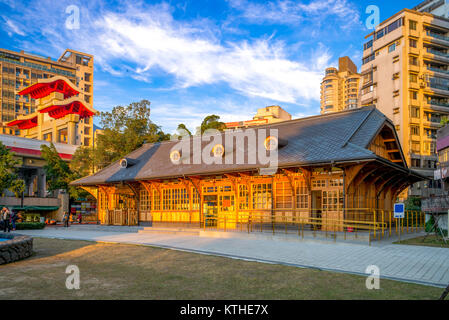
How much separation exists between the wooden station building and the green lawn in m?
6.29

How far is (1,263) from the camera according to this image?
10367mm

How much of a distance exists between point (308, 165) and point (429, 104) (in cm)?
4739

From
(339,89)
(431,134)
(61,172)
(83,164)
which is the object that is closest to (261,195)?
(83,164)

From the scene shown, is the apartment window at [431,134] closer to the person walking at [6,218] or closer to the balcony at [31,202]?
the balcony at [31,202]

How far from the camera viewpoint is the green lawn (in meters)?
6.82

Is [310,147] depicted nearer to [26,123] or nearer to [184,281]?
[184,281]

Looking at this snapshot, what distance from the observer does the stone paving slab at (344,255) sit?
885 cm

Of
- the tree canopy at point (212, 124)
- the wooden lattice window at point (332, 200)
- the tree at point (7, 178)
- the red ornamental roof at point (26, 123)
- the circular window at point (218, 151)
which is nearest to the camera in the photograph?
the wooden lattice window at point (332, 200)

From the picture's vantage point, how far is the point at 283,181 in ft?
62.5

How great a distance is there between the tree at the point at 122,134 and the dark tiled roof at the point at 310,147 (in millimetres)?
6982

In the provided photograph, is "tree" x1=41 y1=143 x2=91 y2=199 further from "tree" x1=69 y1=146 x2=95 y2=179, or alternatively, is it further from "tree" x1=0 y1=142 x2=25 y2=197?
"tree" x1=0 y1=142 x2=25 y2=197

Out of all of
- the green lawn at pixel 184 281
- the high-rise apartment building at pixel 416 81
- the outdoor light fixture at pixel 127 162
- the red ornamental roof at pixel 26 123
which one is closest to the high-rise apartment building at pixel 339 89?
the high-rise apartment building at pixel 416 81

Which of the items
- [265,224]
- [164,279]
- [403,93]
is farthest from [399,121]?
[164,279]
